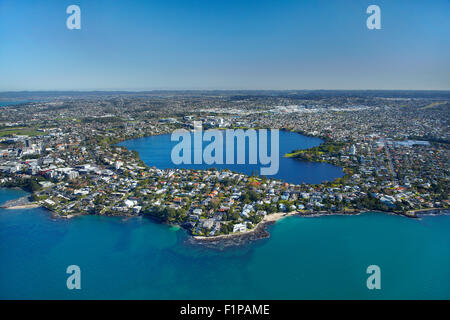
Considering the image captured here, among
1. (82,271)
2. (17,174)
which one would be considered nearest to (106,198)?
(82,271)

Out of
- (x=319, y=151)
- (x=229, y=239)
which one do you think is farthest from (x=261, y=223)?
(x=319, y=151)

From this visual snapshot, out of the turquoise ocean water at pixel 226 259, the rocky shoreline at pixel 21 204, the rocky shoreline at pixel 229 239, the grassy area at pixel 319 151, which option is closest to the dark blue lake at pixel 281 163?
the grassy area at pixel 319 151

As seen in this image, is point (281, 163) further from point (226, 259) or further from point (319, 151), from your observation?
point (226, 259)

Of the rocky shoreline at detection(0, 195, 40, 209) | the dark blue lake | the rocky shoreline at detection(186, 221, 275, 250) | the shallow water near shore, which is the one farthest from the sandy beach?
the rocky shoreline at detection(0, 195, 40, 209)

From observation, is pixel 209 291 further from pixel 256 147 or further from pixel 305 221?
pixel 256 147

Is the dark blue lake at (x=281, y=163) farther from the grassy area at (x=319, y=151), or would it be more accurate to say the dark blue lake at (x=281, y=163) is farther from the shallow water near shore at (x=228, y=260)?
the shallow water near shore at (x=228, y=260)
